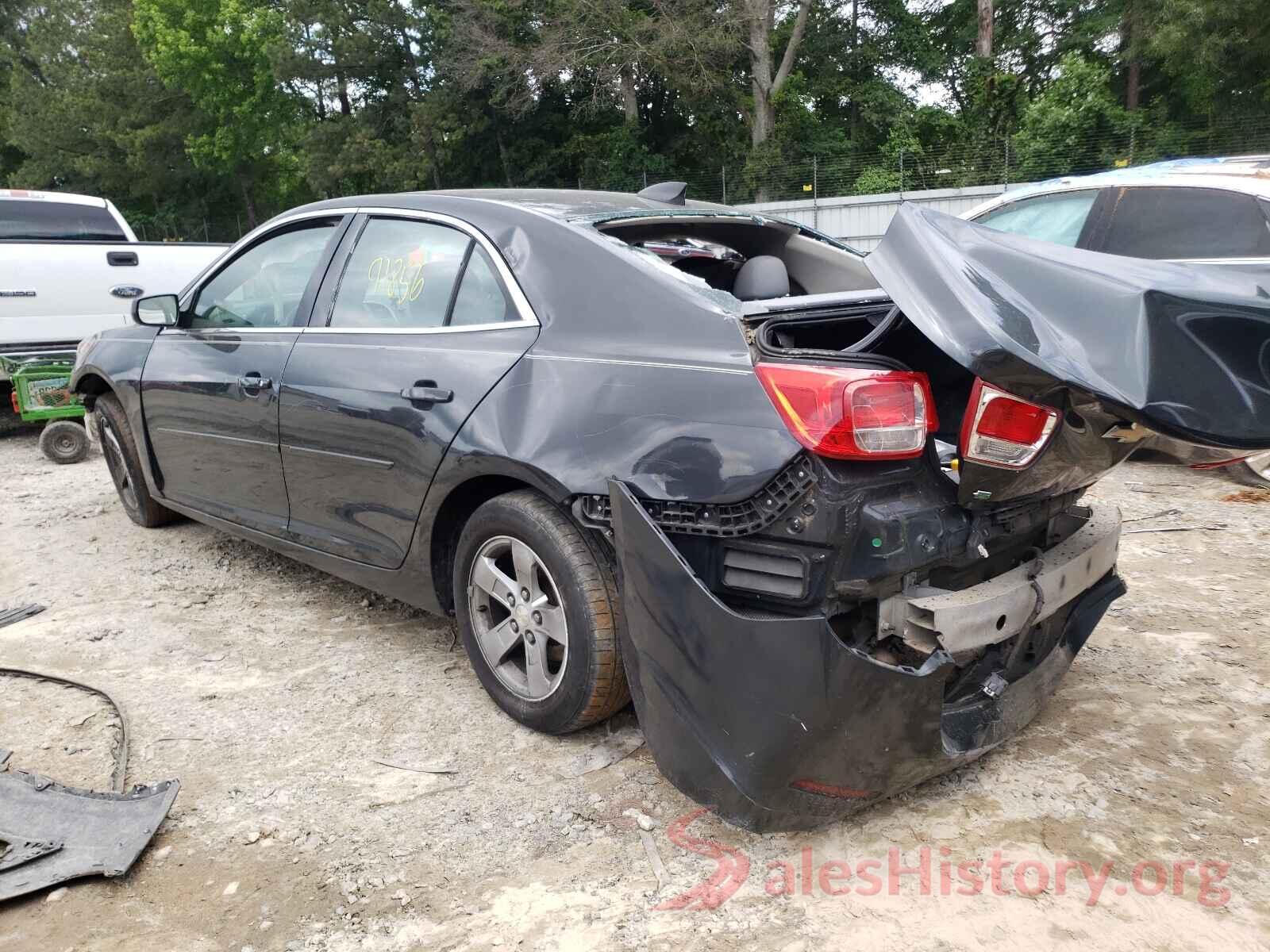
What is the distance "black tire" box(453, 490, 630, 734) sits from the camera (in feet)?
8.41

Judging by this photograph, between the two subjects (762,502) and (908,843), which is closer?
(762,502)

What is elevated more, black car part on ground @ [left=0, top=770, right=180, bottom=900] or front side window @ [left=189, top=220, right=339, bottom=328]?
front side window @ [left=189, top=220, right=339, bottom=328]

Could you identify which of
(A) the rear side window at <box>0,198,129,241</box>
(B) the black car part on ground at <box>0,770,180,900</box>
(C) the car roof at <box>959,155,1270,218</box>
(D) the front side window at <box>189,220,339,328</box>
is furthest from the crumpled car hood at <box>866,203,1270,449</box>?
(A) the rear side window at <box>0,198,129,241</box>

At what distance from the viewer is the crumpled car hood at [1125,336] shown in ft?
6.15

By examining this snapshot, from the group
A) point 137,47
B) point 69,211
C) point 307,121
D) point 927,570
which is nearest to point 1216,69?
point 69,211

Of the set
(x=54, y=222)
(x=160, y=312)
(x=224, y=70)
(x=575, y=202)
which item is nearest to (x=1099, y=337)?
(x=575, y=202)

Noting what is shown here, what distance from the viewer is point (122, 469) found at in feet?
17.1

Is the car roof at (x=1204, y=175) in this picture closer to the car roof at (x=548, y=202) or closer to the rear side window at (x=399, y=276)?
the car roof at (x=548, y=202)

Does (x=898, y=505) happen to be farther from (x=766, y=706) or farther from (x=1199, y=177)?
(x=1199, y=177)

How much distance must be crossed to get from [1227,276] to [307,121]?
36553mm

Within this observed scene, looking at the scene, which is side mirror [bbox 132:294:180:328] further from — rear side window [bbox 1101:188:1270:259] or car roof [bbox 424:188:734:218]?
rear side window [bbox 1101:188:1270:259]

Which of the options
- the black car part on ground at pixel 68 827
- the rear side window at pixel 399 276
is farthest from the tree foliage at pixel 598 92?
the black car part on ground at pixel 68 827

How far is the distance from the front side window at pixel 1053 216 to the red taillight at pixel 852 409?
4205 millimetres

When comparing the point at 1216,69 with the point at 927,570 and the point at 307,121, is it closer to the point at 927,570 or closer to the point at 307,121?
the point at 927,570
